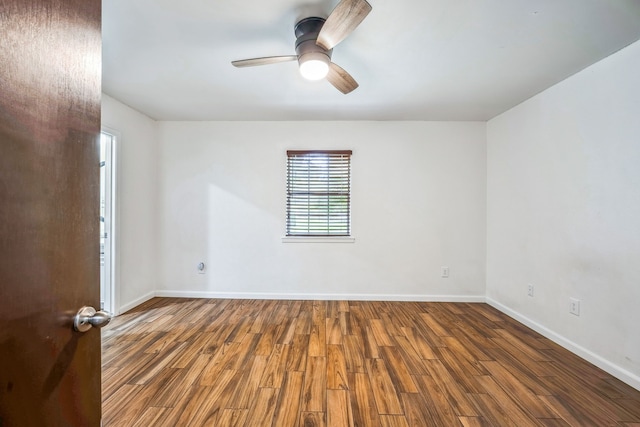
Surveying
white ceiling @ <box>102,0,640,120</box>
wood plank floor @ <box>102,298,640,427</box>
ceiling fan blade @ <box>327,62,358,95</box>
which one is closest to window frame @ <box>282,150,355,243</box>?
white ceiling @ <box>102,0,640,120</box>

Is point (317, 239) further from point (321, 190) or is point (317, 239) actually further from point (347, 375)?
point (347, 375)

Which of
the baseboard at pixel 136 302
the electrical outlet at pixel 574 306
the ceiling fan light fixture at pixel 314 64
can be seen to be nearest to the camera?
the ceiling fan light fixture at pixel 314 64

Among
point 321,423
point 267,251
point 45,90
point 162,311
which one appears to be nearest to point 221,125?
point 267,251

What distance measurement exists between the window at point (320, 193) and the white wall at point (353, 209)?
0.43 ft

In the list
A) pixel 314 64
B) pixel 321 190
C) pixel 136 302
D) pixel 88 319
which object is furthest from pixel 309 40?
pixel 136 302

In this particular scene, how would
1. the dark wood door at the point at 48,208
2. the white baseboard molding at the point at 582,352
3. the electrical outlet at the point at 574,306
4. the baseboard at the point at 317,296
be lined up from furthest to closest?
the baseboard at the point at 317,296, the electrical outlet at the point at 574,306, the white baseboard molding at the point at 582,352, the dark wood door at the point at 48,208

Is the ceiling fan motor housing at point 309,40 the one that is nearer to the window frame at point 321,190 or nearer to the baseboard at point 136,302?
the window frame at point 321,190

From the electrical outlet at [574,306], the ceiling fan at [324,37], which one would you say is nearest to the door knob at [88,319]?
the ceiling fan at [324,37]

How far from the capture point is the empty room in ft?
1.93

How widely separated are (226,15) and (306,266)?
272cm

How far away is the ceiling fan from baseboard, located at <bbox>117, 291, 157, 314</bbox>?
2934mm

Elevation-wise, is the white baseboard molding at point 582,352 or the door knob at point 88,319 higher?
the door knob at point 88,319

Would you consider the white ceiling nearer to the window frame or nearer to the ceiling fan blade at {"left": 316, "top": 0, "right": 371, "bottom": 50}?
the ceiling fan blade at {"left": 316, "top": 0, "right": 371, "bottom": 50}

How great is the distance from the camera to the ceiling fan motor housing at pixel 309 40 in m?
1.59
